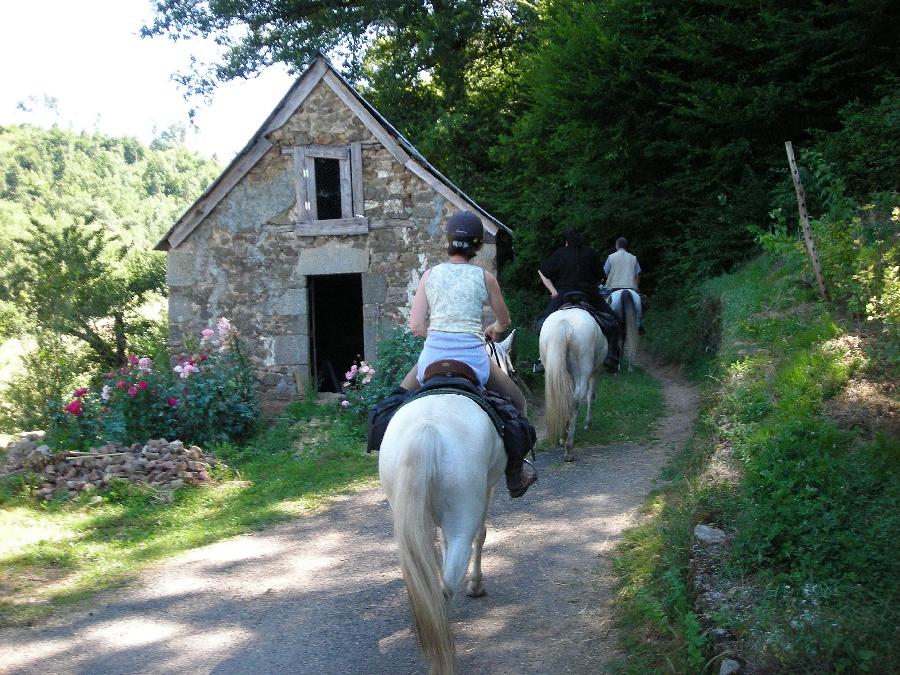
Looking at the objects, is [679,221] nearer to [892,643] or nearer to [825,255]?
[825,255]

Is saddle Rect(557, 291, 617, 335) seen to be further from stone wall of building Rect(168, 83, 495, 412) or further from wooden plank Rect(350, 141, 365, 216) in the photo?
wooden plank Rect(350, 141, 365, 216)

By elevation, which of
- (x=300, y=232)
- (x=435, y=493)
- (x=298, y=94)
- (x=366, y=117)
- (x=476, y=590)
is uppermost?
(x=298, y=94)

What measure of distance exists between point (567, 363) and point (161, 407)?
550 cm

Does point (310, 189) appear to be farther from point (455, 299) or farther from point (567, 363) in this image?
point (455, 299)

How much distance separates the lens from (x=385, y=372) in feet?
37.5

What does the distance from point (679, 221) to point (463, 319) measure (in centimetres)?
1530

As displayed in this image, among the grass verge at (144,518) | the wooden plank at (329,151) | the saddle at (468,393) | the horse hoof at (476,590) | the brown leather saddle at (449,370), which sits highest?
the wooden plank at (329,151)

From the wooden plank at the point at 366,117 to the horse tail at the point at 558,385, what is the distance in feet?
18.9

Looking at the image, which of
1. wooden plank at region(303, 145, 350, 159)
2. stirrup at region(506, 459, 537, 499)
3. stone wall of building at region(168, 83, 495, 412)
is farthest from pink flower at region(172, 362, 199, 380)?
stirrup at region(506, 459, 537, 499)

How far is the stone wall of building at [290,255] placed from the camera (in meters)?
12.8

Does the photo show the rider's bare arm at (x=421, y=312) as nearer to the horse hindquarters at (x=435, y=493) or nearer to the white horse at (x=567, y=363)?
the horse hindquarters at (x=435, y=493)

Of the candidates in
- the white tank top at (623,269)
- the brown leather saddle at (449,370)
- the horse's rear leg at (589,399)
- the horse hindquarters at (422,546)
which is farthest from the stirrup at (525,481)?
the white tank top at (623,269)

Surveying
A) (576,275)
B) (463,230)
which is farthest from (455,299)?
(576,275)

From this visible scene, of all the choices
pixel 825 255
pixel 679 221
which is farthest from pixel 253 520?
pixel 679 221
